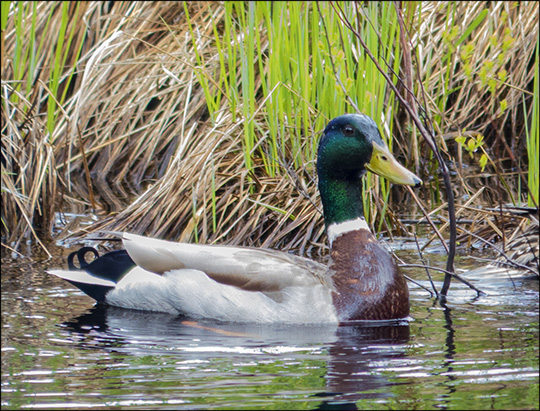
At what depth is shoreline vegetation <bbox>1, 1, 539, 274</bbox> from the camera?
597cm

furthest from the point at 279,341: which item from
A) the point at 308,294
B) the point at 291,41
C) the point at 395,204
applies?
the point at 395,204

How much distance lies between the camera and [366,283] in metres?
4.97

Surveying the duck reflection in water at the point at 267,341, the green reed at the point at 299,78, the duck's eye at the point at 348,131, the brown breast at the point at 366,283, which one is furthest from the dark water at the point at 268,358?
the green reed at the point at 299,78

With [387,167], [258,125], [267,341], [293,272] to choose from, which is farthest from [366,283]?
[258,125]

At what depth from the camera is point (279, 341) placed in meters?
4.52

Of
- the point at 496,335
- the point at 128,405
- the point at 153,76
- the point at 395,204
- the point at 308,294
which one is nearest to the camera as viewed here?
the point at 128,405

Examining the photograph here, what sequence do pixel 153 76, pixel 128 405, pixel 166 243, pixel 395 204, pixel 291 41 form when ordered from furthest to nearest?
pixel 153 76, pixel 395 204, pixel 291 41, pixel 166 243, pixel 128 405

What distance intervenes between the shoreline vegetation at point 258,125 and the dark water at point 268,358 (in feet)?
2.33

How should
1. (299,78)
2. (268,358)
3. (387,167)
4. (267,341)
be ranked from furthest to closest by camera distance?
(299,78) < (387,167) < (267,341) < (268,358)

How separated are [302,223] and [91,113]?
2856mm

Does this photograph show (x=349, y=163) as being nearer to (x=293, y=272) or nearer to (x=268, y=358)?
(x=293, y=272)

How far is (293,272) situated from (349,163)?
0.68 metres

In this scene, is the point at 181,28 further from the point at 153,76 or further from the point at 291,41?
the point at 291,41

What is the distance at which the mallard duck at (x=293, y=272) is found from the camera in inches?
193
